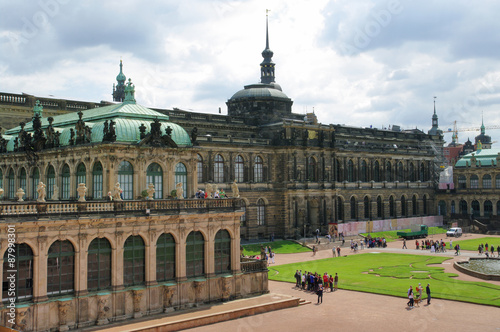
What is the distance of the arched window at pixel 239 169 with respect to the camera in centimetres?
8369

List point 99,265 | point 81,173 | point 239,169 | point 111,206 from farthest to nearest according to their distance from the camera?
1. point 239,169
2. point 81,173
3. point 111,206
4. point 99,265

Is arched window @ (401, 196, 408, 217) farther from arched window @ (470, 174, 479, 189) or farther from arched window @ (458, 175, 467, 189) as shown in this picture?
arched window @ (470, 174, 479, 189)

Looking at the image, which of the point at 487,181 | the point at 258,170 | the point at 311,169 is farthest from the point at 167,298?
the point at 487,181

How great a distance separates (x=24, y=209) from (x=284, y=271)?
107ft

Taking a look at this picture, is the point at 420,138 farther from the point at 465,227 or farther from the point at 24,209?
the point at 24,209

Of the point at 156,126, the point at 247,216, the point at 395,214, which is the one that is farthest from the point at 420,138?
the point at 156,126

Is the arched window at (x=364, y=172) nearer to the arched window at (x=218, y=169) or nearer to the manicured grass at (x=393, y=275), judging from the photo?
the manicured grass at (x=393, y=275)

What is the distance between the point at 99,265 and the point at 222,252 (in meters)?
10.2

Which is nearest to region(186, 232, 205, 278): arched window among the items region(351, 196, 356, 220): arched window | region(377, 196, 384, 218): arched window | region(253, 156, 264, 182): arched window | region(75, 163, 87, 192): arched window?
region(75, 163, 87, 192): arched window

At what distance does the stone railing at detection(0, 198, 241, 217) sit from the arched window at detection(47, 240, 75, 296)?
208 cm

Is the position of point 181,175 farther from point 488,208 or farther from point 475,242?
point 488,208

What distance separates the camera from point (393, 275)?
57.0 meters

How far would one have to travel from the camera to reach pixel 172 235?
41.2 m

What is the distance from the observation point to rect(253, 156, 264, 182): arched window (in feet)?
283
